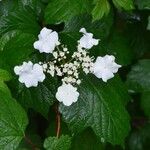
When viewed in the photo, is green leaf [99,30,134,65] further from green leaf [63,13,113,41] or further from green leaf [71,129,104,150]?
green leaf [71,129,104,150]

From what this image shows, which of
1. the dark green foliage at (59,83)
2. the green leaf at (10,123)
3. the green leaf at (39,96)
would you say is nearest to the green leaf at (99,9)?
the dark green foliage at (59,83)

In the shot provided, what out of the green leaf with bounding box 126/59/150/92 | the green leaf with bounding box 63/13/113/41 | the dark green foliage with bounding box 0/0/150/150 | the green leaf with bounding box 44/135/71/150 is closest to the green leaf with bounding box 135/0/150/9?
the dark green foliage with bounding box 0/0/150/150

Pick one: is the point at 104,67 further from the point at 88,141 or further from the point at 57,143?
the point at 88,141

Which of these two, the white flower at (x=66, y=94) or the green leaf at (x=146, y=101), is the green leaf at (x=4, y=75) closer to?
the white flower at (x=66, y=94)

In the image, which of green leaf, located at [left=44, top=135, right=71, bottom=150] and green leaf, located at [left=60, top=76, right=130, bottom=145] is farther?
green leaf, located at [left=60, top=76, right=130, bottom=145]

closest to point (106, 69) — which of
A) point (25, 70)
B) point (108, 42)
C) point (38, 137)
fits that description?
point (25, 70)
